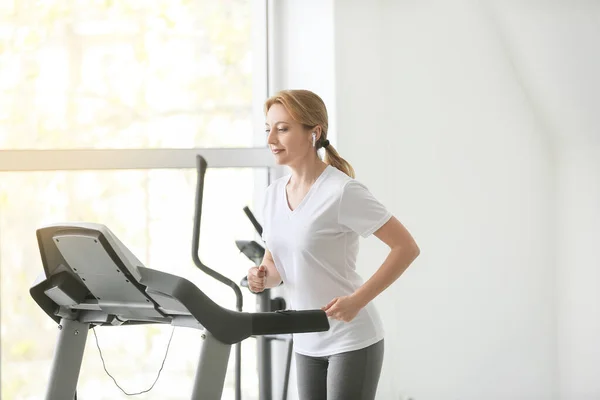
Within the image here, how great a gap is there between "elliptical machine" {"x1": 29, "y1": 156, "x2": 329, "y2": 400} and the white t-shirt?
32 centimetres

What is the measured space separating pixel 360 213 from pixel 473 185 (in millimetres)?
1500

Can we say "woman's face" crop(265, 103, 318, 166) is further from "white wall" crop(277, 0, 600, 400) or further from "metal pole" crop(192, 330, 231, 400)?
"white wall" crop(277, 0, 600, 400)

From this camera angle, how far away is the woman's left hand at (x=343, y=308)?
2.07 m

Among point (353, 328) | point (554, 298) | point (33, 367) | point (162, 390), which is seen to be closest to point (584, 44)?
point (554, 298)

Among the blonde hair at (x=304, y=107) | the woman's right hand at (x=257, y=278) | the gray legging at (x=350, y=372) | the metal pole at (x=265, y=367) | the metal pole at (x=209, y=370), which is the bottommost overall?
the metal pole at (x=265, y=367)

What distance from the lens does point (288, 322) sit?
1.87m

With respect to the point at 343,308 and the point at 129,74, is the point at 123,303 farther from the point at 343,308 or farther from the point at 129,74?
the point at 129,74

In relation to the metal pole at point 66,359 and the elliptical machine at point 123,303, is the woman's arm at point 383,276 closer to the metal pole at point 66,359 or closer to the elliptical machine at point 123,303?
the elliptical machine at point 123,303

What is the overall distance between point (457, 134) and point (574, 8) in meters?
0.71

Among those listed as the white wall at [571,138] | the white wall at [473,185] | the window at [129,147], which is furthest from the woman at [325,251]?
the window at [129,147]

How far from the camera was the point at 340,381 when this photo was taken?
2.21 metres

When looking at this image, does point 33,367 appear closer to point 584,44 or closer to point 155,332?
point 155,332

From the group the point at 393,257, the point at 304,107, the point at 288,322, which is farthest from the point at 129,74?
the point at 288,322

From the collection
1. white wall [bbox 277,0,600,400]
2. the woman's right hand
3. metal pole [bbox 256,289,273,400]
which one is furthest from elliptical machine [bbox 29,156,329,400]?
white wall [bbox 277,0,600,400]
